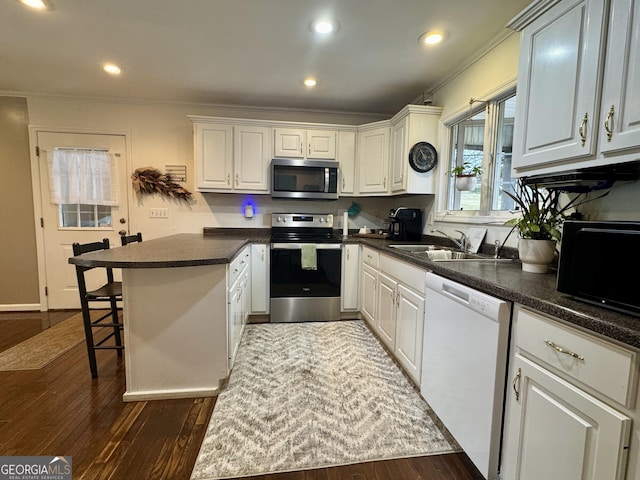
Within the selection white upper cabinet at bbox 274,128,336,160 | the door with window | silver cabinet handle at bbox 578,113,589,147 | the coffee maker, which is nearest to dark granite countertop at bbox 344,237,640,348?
silver cabinet handle at bbox 578,113,589,147

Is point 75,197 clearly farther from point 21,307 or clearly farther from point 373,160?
point 373,160

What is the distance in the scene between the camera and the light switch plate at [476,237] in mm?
2186

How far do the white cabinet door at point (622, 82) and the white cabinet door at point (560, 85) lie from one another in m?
0.03

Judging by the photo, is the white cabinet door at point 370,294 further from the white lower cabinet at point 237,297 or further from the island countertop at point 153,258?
the island countertop at point 153,258

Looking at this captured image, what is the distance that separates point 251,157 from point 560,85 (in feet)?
8.98

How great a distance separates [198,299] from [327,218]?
6.55ft

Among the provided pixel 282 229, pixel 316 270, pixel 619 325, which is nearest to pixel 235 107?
pixel 282 229

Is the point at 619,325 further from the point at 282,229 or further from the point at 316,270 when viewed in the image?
the point at 282,229

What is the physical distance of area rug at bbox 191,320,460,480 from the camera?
1.42m

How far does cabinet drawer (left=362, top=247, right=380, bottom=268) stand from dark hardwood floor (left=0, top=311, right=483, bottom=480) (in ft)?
5.13

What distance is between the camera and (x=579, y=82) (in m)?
1.17

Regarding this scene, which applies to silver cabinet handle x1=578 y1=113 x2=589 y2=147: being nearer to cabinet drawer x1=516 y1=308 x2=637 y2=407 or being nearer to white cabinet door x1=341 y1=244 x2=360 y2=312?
cabinet drawer x1=516 y1=308 x2=637 y2=407

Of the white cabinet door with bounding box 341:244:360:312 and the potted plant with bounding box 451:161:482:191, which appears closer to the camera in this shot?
the potted plant with bounding box 451:161:482:191

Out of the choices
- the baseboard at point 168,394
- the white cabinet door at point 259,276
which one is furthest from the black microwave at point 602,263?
the white cabinet door at point 259,276
